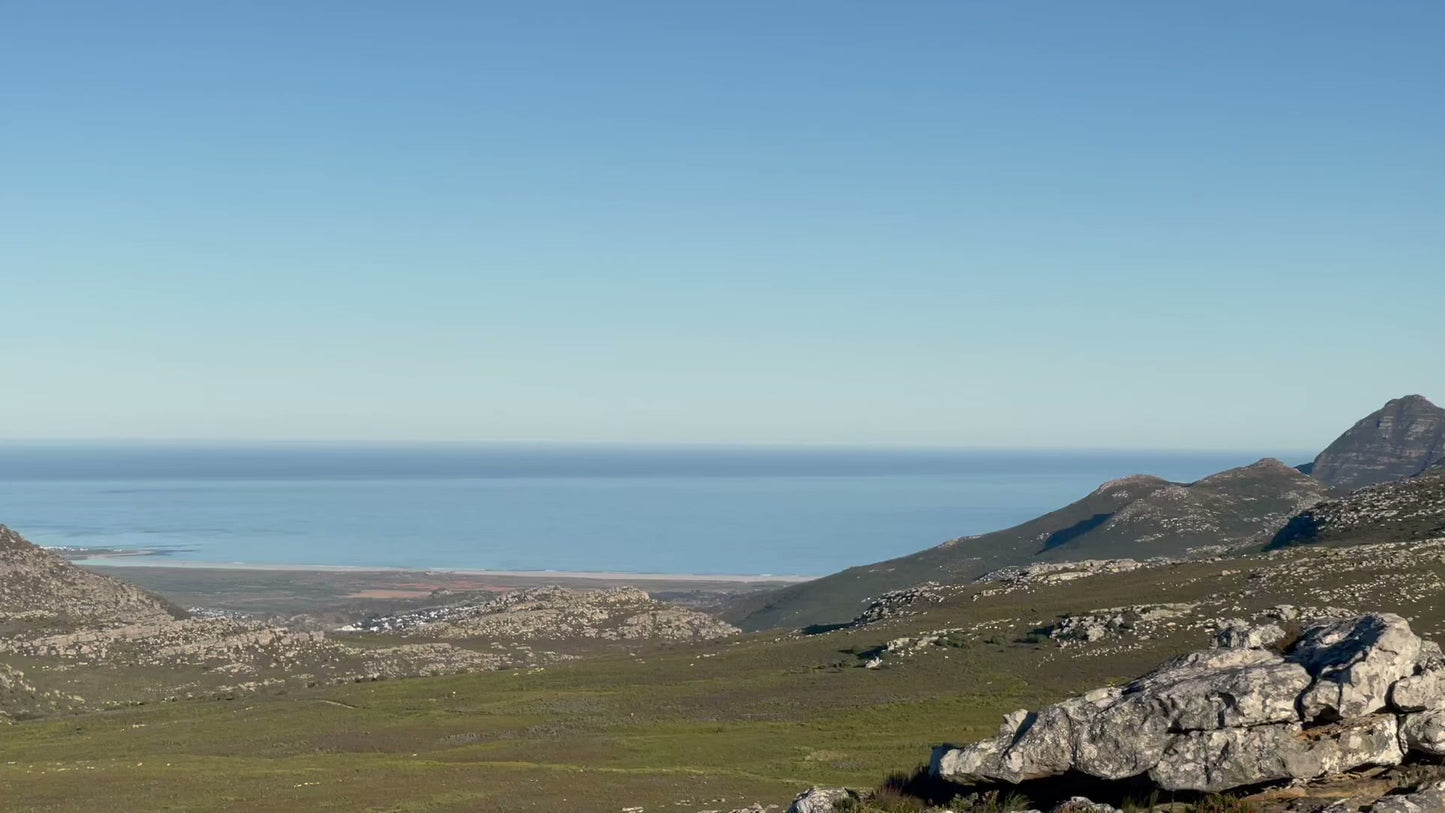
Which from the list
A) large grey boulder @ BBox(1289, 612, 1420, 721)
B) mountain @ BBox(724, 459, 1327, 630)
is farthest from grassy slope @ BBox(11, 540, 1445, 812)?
mountain @ BBox(724, 459, 1327, 630)

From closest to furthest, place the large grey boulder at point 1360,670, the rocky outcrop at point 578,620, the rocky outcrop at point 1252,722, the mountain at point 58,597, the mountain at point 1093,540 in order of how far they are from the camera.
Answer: the rocky outcrop at point 1252,722 < the large grey boulder at point 1360,670 < the mountain at point 58,597 < the rocky outcrop at point 578,620 < the mountain at point 1093,540

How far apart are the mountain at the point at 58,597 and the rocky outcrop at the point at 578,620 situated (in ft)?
81.6

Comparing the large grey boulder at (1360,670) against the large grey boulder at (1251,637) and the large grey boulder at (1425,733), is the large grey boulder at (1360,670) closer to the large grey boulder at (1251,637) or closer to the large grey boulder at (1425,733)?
the large grey boulder at (1425,733)

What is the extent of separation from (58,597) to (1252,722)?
115701 mm

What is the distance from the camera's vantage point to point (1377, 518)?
366 feet

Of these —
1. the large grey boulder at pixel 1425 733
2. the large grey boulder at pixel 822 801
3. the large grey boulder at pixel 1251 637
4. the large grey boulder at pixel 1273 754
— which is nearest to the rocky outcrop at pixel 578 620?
the large grey boulder at pixel 822 801

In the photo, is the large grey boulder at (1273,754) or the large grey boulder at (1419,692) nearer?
the large grey boulder at (1273,754)

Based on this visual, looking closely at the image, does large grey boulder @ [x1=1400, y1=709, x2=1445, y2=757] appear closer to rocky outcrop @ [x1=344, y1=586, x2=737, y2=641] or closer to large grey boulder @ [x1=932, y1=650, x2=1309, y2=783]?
large grey boulder @ [x1=932, y1=650, x2=1309, y2=783]

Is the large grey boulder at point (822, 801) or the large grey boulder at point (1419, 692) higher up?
the large grey boulder at point (1419, 692)

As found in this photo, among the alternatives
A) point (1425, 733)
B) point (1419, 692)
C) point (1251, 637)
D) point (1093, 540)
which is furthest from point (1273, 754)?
point (1093, 540)

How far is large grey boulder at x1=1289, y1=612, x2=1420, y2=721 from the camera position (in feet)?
68.1

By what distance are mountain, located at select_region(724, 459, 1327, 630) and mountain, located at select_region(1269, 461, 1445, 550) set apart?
25460 millimetres

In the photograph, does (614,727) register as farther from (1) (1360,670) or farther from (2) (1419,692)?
(2) (1419,692)

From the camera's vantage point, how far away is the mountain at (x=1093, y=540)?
533 ft
